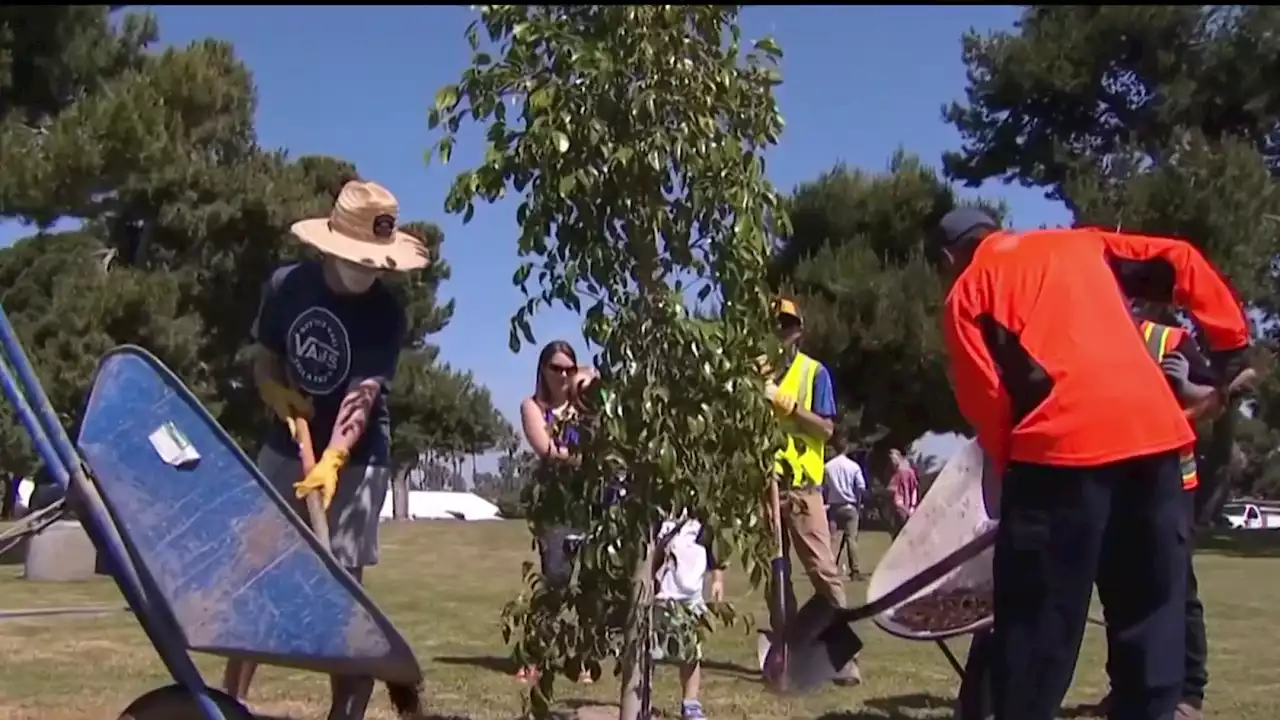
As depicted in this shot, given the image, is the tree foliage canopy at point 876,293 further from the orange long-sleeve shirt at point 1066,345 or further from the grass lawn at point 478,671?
the orange long-sleeve shirt at point 1066,345

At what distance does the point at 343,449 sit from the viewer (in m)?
4.40

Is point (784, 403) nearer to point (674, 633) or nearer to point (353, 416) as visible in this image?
point (674, 633)

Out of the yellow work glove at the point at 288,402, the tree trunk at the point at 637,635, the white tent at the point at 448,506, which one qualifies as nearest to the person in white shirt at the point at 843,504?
the tree trunk at the point at 637,635

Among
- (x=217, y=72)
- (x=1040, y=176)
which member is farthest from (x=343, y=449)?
(x=1040, y=176)

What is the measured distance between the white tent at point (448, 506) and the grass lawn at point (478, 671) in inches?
1709

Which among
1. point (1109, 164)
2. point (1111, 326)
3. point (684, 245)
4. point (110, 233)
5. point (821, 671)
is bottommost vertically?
point (821, 671)

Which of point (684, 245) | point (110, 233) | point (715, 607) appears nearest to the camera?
point (684, 245)

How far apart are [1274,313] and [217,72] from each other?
18413 mm

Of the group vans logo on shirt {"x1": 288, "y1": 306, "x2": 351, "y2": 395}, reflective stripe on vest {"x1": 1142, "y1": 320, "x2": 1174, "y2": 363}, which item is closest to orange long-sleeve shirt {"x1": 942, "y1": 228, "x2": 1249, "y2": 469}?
reflective stripe on vest {"x1": 1142, "y1": 320, "x2": 1174, "y2": 363}

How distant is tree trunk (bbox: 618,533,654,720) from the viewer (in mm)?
4387

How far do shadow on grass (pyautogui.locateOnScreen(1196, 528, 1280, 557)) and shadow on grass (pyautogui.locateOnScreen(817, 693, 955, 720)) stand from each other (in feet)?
56.6

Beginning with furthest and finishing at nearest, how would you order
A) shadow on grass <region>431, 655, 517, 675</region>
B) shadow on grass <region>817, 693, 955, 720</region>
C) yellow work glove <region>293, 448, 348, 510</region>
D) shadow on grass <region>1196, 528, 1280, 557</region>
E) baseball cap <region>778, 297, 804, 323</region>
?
1. shadow on grass <region>1196, 528, 1280, 557</region>
2. shadow on grass <region>431, 655, 517, 675</region>
3. shadow on grass <region>817, 693, 955, 720</region>
4. baseball cap <region>778, 297, 804, 323</region>
5. yellow work glove <region>293, 448, 348, 510</region>

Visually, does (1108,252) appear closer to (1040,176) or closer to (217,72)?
(217,72)

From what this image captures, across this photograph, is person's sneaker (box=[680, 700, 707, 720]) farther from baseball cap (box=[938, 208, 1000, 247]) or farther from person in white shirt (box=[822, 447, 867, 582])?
person in white shirt (box=[822, 447, 867, 582])
